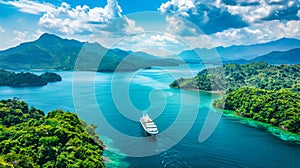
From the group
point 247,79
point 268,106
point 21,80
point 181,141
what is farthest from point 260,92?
point 21,80

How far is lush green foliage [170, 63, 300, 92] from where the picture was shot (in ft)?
128

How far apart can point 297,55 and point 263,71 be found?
423ft

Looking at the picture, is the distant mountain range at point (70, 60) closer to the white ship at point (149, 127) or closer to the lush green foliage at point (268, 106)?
→ the lush green foliage at point (268, 106)

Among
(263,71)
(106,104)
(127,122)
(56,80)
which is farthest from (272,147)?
(56,80)

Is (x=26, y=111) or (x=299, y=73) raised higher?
(x=299, y=73)

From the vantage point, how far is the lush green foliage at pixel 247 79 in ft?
128

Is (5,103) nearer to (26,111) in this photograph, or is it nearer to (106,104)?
(26,111)

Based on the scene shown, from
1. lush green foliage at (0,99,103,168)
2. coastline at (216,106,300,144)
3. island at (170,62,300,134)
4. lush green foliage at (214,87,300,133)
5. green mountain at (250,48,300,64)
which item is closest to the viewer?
lush green foliage at (0,99,103,168)

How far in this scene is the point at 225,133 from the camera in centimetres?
1794

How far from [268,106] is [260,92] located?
14.9 ft

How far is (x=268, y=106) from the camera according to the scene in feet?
74.3

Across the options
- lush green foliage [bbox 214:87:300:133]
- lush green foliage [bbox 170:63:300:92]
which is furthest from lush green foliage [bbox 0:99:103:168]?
lush green foliage [bbox 170:63:300:92]

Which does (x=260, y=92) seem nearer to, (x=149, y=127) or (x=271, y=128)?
(x=271, y=128)

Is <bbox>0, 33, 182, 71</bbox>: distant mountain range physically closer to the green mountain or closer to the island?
the island
